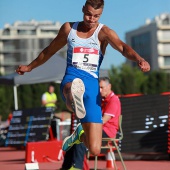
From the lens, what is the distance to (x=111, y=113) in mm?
12055

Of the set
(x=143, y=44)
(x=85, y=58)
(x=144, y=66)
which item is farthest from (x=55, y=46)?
(x=143, y=44)

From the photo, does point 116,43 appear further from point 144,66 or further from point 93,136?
point 93,136

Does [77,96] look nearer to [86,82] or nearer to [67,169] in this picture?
[86,82]

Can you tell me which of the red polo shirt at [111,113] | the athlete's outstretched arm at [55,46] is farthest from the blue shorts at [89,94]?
the red polo shirt at [111,113]

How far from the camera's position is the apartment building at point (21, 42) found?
15175 centimetres

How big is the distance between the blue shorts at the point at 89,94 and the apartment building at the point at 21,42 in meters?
140

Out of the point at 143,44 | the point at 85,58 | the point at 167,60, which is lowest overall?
the point at 85,58

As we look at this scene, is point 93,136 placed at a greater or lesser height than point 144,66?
lesser

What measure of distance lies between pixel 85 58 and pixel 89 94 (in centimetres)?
41

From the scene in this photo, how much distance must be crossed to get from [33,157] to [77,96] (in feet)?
23.4

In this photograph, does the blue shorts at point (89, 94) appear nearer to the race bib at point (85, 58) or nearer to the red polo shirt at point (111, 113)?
the race bib at point (85, 58)

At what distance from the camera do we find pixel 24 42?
523ft

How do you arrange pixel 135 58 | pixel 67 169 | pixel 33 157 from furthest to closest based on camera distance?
pixel 33 157 → pixel 67 169 → pixel 135 58

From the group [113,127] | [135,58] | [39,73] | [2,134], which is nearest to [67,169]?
[113,127]
